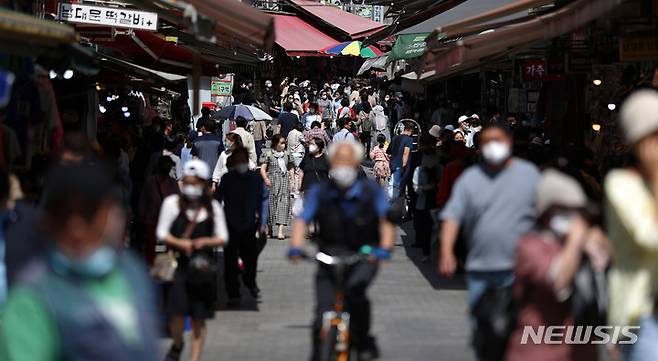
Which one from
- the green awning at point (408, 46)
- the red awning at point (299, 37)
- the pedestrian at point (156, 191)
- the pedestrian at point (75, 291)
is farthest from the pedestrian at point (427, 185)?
the red awning at point (299, 37)

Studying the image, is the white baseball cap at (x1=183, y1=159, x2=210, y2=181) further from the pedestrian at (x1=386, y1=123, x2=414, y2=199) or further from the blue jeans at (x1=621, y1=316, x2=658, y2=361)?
the pedestrian at (x1=386, y1=123, x2=414, y2=199)

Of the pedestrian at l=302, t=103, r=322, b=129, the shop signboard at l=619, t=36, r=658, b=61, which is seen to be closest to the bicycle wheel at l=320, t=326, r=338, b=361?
the shop signboard at l=619, t=36, r=658, b=61

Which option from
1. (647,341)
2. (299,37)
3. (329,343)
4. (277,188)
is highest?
(299,37)

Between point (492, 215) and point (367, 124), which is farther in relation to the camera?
point (367, 124)

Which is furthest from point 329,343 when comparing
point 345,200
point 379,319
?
point 379,319

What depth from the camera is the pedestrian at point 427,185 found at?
17.0 meters

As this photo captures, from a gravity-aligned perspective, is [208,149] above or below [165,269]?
above

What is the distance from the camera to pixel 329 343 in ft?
28.6

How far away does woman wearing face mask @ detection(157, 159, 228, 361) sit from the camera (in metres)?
9.31

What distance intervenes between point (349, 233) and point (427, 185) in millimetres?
8116

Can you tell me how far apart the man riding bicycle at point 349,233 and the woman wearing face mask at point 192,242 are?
37.5 inches

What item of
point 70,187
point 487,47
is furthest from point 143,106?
point 70,187

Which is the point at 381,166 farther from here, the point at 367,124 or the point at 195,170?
the point at 195,170

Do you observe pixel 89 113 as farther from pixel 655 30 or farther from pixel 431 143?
pixel 655 30
